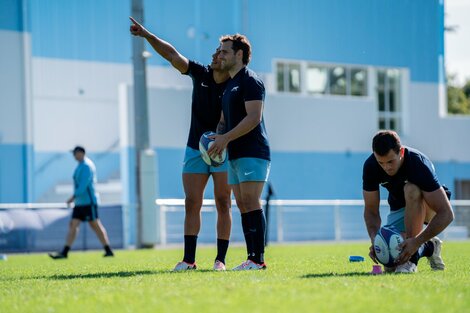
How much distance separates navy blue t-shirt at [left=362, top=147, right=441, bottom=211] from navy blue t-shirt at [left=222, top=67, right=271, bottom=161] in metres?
1.04

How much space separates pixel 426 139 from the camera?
3747 centimetres

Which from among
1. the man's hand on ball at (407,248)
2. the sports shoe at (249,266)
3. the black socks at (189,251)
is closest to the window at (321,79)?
the black socks at (189,251)

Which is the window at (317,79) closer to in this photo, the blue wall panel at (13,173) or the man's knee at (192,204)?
the blue wall panel at (13,173)

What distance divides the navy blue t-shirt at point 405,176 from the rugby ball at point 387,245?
1.34 ft

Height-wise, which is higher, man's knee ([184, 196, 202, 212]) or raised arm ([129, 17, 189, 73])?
raised arm ([129, 17, 189, 73])

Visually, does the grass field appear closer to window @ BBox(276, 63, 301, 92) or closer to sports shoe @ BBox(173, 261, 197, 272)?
sports shoe @ BBox(173, 261, 197, 272)

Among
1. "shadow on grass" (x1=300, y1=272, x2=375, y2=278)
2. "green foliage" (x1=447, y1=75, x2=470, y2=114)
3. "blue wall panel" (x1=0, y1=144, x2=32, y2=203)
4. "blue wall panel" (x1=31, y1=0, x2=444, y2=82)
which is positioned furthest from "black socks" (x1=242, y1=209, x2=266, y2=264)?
"green foliage" (x1=447, y1=75, x2=470, y2=114)

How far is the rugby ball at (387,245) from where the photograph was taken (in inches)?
309

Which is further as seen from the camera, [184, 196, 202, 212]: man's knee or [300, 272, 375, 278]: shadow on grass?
[184, 196, 202, 212]: man's knee

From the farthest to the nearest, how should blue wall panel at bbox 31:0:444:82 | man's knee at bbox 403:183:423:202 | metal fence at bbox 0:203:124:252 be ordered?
blue wall panel at bbox 31:0:444:82 < metal fence at bbox 0:203:124:252 < man's knee at bbox 403:183:423:202

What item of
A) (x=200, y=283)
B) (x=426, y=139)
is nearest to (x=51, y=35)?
(x=426, y=139)

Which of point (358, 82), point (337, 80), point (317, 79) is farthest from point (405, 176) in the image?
point (358, 82)

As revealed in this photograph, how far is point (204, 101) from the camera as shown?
8.99 metres

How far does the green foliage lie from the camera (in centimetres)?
7069
